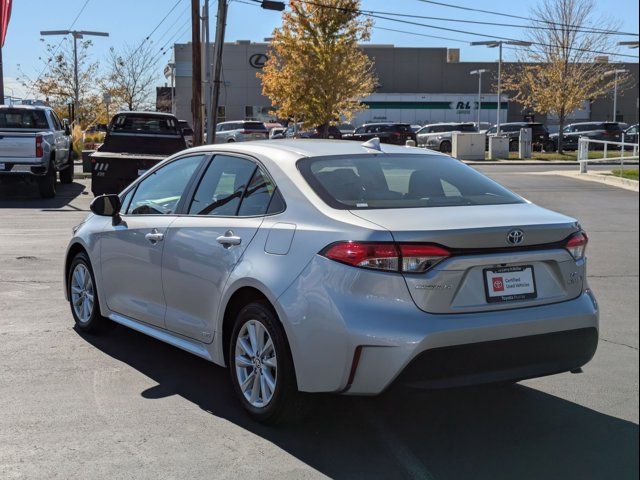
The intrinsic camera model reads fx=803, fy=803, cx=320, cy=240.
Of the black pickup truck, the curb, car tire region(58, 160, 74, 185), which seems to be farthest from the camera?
car tire region(58, 160, 74, 185)

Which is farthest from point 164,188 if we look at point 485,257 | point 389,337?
point 485,257

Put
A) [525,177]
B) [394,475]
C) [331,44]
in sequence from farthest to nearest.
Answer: [331,44] → [525,177] → [394,475]

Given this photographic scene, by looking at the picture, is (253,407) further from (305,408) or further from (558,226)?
(558,226)

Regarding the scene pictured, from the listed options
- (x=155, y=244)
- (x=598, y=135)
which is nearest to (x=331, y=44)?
(x=598, y=135)

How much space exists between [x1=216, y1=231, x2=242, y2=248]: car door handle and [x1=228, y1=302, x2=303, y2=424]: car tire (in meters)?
0.42

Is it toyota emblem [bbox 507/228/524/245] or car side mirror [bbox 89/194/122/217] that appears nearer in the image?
toyota emblem [bbox 507/228/524/245]

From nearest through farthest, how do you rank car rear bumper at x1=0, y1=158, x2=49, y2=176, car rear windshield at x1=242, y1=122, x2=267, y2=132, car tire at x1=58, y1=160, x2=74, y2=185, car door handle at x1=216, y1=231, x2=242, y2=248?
1. car door handle at x1=216, y1=231, x2=242, y2=248
2. car rear bumper at x1=0, y1=158, x2=49, y2=176
3. car tire at x1=58, y1=160, x2=74, y2=185
4. car rear windshield at x1=242, y1=122, x2=267, y2=132

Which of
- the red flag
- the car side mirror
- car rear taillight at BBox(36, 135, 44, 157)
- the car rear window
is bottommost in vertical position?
the car side mirror

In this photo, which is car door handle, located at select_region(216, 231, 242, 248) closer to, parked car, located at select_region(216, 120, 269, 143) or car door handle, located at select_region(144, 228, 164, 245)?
car door handle, located at select_region(144, 228, 164, 245)

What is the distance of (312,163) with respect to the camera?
5.02m

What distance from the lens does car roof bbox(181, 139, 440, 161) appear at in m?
5.17

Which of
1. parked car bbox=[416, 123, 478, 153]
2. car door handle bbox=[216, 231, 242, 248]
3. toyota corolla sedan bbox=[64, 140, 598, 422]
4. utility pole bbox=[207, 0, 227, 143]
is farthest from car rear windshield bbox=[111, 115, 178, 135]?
parked car bbox=[416, 123, 478, 153]

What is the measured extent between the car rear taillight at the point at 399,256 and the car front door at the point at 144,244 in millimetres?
1988

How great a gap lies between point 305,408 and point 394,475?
2.38ft
